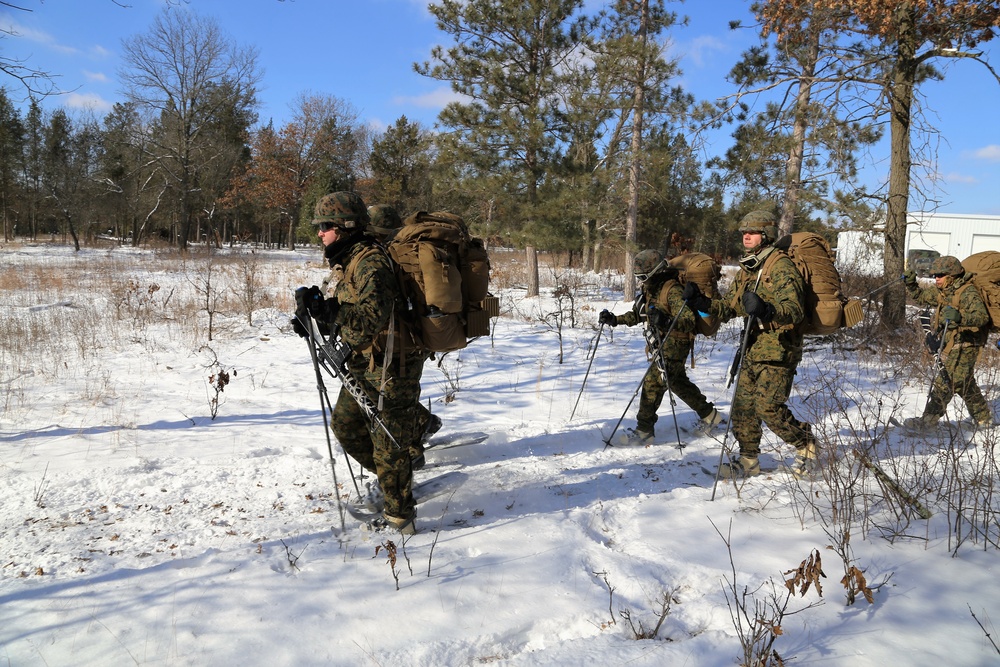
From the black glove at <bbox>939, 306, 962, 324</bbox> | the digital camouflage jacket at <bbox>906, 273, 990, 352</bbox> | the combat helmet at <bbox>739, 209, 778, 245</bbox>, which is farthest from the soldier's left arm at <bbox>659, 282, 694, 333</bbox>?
the digital camouflage jacket at <bbox>906, 273, 990, 352</bbox>

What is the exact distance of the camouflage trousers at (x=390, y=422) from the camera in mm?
3182

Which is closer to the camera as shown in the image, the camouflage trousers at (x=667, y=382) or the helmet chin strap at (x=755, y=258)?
the helmet chin strap at (x=755, y=258)

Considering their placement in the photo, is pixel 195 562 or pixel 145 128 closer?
pixel 195 562

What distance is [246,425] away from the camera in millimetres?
4934

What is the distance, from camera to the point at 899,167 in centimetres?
871

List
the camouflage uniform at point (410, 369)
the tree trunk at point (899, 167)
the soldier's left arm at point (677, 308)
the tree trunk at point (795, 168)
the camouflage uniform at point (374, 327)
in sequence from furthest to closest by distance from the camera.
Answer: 1. the tree trunk at point (795, 168)
2. the tree trunk at point (899, 167)
3. the soldier's left arm at point (677, 308)
4. the camouflage uniform at point (410, 369)
5. the camouflage uniform at point (374, 327)

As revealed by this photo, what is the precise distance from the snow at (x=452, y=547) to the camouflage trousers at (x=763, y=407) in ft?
0.67

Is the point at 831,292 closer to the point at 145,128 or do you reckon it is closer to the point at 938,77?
the point at 938,77

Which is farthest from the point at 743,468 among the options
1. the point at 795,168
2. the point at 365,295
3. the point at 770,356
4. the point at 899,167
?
the point at 795,168

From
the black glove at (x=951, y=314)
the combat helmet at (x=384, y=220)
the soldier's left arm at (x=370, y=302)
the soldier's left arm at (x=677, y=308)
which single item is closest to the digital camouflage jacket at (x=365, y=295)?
the soldier's left arm at (x=370, y=302)

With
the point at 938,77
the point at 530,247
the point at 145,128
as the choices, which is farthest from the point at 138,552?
the point at 145,128

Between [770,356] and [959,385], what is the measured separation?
270cm

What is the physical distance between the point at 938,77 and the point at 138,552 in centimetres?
1324

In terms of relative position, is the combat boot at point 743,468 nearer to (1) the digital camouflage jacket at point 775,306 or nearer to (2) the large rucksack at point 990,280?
(1) the digital camouflage jacket at point 775,306
